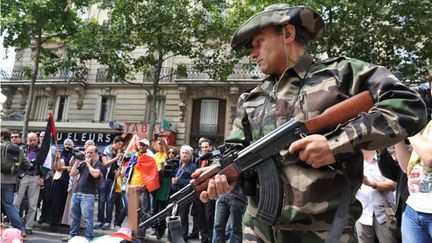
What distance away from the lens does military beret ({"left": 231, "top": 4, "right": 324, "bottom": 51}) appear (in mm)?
2102

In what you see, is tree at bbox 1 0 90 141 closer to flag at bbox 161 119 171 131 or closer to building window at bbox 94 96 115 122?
flag at bbox 161 119 171 131

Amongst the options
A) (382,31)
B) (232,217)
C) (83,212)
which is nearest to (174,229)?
(232,217)

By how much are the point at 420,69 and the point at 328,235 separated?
15.2 m

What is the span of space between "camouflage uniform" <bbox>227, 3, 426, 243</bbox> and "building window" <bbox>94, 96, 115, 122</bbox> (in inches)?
977

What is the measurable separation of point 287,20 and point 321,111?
1.75ft

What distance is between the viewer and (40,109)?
27.3m

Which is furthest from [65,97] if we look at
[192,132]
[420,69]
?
[420,69]

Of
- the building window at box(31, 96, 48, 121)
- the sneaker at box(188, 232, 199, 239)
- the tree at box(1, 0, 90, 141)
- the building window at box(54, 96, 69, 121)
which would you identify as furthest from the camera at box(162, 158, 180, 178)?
the building window at box(31, 96, 48, 121)

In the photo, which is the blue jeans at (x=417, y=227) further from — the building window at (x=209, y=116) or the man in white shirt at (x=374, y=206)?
the building window at (x=209, y=116)

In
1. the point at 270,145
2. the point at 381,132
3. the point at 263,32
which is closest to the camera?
the point at 381,132

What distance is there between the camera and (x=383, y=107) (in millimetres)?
1699

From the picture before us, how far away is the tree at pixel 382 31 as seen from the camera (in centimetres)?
1444

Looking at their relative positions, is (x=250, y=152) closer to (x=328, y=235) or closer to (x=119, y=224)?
(x=328, y=235)

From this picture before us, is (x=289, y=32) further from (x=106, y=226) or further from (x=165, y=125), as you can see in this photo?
(x=165, y=125)
